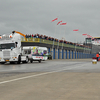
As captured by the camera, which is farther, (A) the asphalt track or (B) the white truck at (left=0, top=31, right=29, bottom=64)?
(B) the white truck at (left=0, top=31, right=29, bottom=64)

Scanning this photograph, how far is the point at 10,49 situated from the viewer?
28.9 m

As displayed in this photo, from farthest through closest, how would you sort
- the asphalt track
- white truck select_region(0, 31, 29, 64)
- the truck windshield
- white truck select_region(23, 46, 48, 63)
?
white truck select_region(23, 46, 48, 63) < the truck windshield < white truck select_region(0, 31, 29, 64) < the asphalt track

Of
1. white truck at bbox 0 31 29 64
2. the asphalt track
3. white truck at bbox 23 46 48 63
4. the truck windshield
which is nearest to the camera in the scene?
the asphalt track

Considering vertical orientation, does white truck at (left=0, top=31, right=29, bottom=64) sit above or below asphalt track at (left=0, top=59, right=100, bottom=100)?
above

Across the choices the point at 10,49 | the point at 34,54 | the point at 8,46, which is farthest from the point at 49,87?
the point at 34,54

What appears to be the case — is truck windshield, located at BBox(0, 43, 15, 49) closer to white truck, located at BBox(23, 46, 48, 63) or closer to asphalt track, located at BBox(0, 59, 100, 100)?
white truck, located at BBox(23, 46, 48, 63)

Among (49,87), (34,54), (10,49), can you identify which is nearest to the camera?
(49,87)


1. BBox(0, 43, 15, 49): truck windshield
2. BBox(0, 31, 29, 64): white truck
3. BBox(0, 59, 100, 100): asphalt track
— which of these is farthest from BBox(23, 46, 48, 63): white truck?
BBox(0, 59, 100, 100): asphalt track

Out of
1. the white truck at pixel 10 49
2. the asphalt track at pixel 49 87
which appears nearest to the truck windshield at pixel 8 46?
the white truck at pixel 10 49

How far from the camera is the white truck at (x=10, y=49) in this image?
28750 mm

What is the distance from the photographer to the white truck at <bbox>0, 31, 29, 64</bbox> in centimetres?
2875

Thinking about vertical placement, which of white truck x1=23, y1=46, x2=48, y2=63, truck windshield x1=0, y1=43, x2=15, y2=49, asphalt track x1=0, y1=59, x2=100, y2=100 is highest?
truck windshield x1=0, y1=43, x2=15, y2=49

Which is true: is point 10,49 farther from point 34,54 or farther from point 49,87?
point 49,87

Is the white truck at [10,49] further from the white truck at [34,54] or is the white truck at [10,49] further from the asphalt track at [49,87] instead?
the asphalt track at [49,87]
